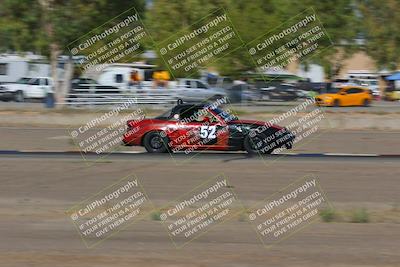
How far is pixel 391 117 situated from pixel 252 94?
740 cm

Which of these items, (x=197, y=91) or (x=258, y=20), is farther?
(x=258, y=20)

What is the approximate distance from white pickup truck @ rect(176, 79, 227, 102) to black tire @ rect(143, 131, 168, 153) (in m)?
20.8

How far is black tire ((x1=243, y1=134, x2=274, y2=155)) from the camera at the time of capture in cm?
1838

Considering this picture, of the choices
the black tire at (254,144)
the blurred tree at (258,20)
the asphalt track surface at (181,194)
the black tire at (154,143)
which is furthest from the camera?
the blurred tree at (258,20)

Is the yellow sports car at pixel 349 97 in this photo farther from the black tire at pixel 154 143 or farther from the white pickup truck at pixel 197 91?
the black tire at pixel 154 143

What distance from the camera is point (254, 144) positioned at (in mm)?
18406

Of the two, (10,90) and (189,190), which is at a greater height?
(189,190)

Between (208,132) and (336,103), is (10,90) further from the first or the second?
(208,132)

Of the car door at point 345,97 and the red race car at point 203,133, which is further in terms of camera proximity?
the car door at point 345,97

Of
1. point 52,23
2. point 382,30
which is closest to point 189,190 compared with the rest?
point 52,23

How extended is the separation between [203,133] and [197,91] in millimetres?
23390

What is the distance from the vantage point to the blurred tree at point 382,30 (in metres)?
49.2

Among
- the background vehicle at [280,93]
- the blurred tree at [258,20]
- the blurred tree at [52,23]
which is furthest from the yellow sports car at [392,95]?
the blurred tree at [52,23]

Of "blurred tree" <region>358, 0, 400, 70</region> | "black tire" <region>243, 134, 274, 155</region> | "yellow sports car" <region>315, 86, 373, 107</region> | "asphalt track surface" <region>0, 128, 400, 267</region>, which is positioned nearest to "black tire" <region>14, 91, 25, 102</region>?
"yellow sports car" <region>315, 86, 373, 107</region>
